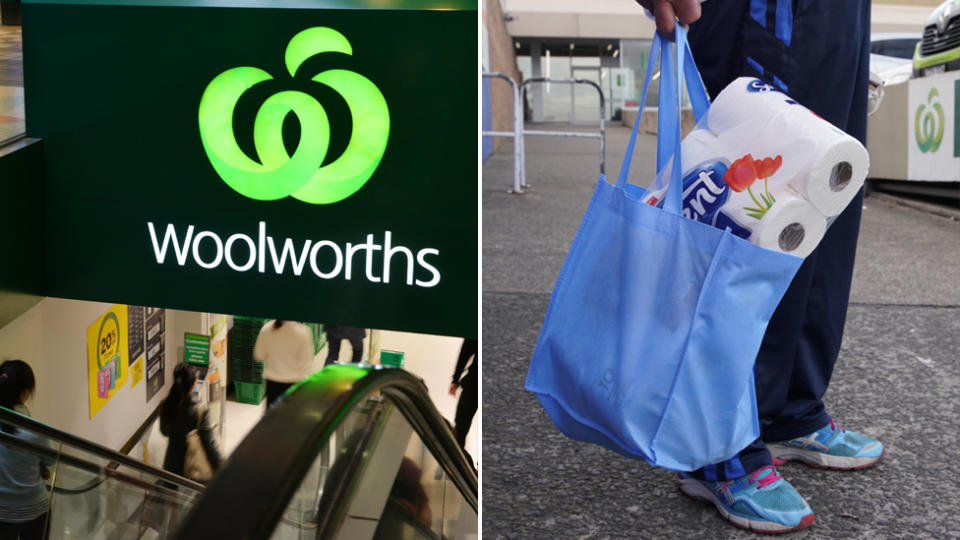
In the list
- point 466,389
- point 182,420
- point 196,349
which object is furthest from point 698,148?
point 182,420

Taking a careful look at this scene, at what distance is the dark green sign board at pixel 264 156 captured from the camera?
A: 2.39 meters

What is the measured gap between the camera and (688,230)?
58.8 inches

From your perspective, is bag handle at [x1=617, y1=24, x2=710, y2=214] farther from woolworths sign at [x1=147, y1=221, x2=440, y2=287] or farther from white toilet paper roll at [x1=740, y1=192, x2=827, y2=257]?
woolworths sign at [x1=147, y1=221, x2=440, y2=287]

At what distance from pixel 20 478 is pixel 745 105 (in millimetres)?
2036

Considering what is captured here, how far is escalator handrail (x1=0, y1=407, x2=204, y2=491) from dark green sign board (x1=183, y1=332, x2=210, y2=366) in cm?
176

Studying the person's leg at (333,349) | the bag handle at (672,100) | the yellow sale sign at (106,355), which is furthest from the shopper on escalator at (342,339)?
the bag handle at (672,100)

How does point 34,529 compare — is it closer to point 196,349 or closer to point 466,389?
point 466,389

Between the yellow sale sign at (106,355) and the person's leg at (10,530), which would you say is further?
the yellow sale sign at (106,355)

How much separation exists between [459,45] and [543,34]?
78.1ft

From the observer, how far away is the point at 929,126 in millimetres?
6586

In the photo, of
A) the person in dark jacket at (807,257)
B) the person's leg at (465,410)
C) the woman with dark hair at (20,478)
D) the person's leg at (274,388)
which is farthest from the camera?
the person's leg at (274,388)

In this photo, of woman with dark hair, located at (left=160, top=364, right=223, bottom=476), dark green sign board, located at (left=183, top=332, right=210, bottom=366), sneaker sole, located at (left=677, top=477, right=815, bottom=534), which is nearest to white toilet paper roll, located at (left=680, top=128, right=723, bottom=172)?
sneaker sole, located at (left=677, top=477, right=815, bottom=534)

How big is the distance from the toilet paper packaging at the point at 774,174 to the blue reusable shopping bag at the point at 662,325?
50 mm

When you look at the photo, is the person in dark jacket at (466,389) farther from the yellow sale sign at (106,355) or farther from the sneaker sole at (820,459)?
the yellow sale sign at (106,355)
